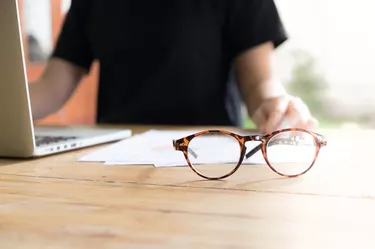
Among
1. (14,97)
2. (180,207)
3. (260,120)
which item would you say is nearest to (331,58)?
(260,120)

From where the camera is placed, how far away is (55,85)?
128 centimetres

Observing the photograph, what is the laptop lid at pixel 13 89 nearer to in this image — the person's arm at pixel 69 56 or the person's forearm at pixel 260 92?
the person's forearm at pixel 260 92

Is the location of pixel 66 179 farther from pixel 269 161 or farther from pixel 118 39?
pixel 118 39

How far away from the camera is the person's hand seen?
777 millimetres

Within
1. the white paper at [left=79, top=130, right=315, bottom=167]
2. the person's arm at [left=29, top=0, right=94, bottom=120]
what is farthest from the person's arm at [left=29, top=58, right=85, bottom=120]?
the white paper at [left=79, top=130, right=315, bottom=167]

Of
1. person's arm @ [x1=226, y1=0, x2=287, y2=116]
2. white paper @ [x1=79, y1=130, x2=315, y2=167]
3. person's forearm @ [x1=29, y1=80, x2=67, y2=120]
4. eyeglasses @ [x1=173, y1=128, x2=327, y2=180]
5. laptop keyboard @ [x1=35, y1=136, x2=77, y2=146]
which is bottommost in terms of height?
person's forearm @ [x1=29, y1=80, x2=67, y2=120]

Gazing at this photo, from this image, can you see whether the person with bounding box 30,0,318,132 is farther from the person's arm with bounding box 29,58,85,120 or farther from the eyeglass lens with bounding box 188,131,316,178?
the eyeglass lens with bounding box 188,131,316,178

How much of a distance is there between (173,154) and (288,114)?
0.21 m

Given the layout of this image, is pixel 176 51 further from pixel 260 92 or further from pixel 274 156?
pixel 274 156

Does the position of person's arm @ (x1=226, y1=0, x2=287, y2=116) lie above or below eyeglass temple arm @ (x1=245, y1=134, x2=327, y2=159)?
above

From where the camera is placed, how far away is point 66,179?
0.56 metres

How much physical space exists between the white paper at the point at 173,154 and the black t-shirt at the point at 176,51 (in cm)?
43

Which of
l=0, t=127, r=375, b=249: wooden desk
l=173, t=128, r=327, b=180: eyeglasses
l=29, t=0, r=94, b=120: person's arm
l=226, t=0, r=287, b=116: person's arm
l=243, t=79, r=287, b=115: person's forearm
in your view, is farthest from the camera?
l=29, t=0, r=94, b=120: person's arm

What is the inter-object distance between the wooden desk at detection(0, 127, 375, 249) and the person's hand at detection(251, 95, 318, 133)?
5.4 inches
